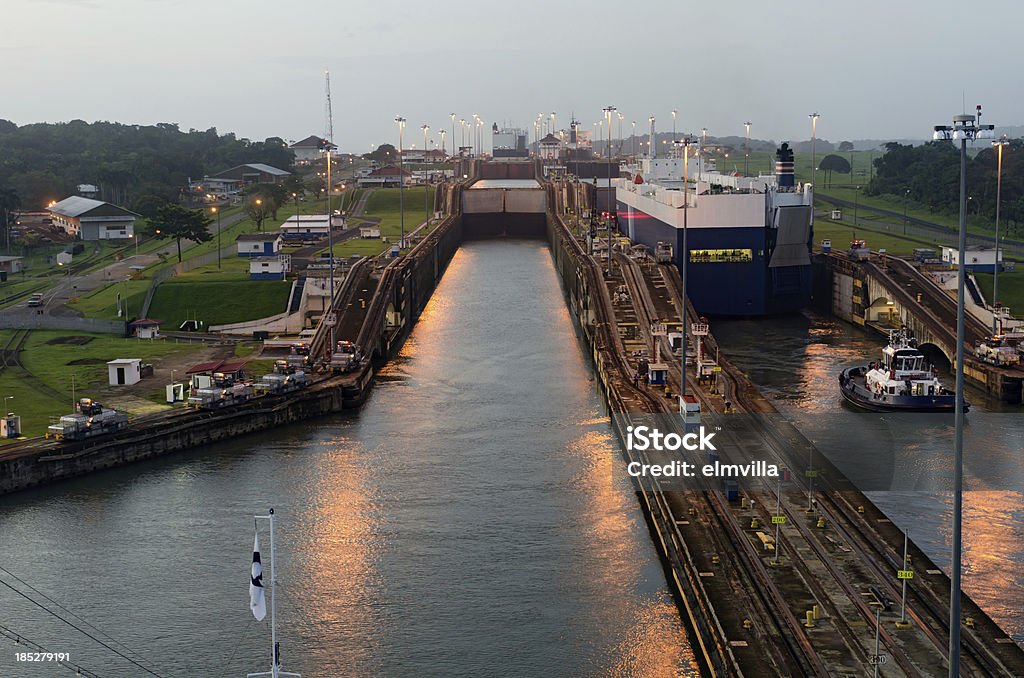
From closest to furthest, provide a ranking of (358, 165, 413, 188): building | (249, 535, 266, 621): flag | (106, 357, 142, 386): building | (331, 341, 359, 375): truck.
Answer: (249, 535, 266, 621): flag, (106, 357, 142, 386): building, (331, 341, 359, 375): truck, (358, 165, 413, 188): building

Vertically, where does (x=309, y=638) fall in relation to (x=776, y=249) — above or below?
below

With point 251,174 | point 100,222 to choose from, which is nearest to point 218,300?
point 100,222

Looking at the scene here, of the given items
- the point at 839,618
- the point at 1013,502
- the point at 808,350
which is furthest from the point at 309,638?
the point at 808,350

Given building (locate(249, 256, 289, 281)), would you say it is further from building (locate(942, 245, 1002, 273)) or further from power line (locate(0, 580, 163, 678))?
power line (locate(0, 580, 163, 678))

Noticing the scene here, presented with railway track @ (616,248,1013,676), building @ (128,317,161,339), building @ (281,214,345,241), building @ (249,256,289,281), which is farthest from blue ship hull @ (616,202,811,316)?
railway track @ (616,248,1013,676)

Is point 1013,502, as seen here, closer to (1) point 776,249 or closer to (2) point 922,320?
(2) point 922,320

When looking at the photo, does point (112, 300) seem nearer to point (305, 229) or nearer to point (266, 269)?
point (266, 269)
